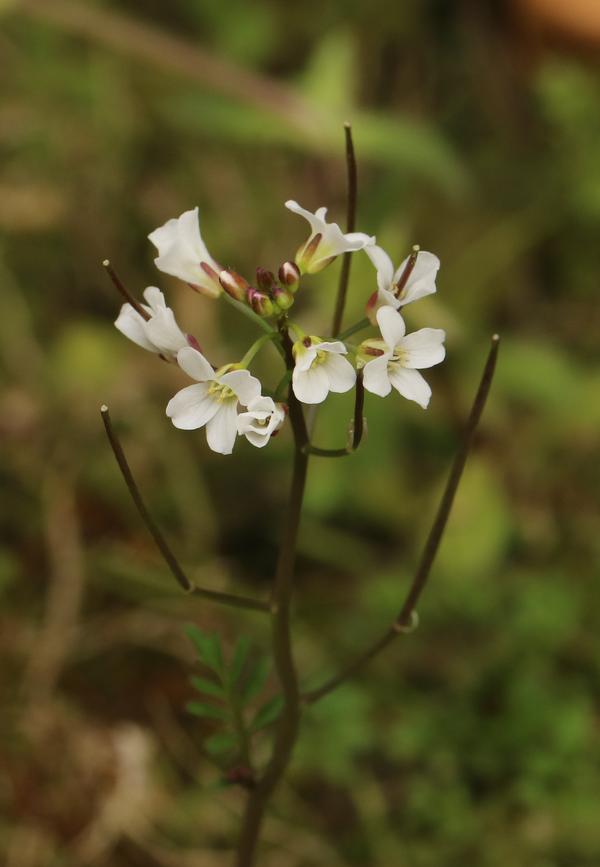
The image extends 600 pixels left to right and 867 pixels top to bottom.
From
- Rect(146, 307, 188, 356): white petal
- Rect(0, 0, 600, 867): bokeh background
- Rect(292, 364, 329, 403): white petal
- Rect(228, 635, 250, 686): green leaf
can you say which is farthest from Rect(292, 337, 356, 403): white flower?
Rect(0, 0, 600, 867): bokeh background

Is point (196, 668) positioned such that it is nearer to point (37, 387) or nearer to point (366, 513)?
point (366, 513)

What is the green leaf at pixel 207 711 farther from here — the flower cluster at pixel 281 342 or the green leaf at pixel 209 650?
the flower cluster at pixel 281 342

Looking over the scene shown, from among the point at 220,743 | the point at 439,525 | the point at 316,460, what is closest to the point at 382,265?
the point at 439,525

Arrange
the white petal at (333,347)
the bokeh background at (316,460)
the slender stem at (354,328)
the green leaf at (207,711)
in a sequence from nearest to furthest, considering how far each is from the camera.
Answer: the white petal at (333,347)
the slender stem at (354,328)
the green leaf at (207,711)
the bokeh background at (316,460)

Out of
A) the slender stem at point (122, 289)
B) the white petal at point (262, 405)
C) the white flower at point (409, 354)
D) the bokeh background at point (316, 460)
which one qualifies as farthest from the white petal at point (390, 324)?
the bokeh background at point (316, 460)

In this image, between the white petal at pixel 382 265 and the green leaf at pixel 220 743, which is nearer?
the white petal at pixel 382 265

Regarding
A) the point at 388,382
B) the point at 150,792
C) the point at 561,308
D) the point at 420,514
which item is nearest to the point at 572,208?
the point at 561,308

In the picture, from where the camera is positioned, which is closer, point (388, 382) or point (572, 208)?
point (388, 382)

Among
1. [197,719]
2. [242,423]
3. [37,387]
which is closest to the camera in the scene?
[242,423]
